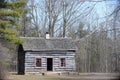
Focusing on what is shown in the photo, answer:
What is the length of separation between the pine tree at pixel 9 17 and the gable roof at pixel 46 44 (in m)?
9.28

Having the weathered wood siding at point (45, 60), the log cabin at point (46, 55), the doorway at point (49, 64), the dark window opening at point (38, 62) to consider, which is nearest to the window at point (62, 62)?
the log cabin at point (46, 55)

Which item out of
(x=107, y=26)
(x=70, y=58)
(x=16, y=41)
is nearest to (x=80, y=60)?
(x=70, y=58)

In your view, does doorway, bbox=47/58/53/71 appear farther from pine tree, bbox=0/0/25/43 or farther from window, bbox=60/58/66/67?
pine tree, bbox=0/0/25/43

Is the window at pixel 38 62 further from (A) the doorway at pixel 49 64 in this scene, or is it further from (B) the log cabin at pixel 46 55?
(A) the doorway at pixel 49 64

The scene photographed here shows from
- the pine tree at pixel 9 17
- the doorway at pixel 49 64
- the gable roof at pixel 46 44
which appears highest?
the pine tree at pixel 9 17

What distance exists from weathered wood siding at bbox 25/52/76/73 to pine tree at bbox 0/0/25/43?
9.81 metres

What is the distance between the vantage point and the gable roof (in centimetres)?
4216

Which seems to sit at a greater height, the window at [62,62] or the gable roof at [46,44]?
the gable roof at [46,44]

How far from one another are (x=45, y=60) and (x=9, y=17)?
436 inches

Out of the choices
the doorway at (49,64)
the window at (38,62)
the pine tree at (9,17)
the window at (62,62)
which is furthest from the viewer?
the doorway at (49,64)

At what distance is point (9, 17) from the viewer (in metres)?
32.7

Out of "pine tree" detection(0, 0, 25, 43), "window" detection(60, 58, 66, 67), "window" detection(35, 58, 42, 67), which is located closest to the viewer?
"pine tree" detection(0, 0, 25, 43)

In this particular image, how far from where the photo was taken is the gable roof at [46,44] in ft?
138

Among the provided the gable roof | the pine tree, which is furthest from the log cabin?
the pine tree
